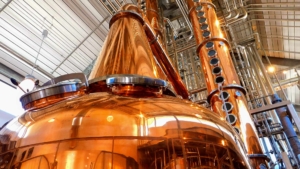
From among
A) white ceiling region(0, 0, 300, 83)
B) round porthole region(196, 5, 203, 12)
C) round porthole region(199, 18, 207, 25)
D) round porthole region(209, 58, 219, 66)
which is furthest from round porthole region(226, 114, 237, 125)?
white ceiling region(0, 0, 300, 83)

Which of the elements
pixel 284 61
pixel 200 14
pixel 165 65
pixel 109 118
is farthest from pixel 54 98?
pixel 284 61

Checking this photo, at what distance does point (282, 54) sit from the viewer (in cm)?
561

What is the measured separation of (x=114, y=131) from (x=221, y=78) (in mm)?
909

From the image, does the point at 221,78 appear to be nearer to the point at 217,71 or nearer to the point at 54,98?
the point at 217,71

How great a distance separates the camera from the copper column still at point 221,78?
999 mm

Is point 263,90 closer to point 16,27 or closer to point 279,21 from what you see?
point 279,21

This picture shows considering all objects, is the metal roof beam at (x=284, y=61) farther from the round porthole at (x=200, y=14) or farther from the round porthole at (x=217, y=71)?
the round porthole at (x=217, y=71)

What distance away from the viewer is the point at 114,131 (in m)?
0.46

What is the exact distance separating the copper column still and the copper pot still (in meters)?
0.47

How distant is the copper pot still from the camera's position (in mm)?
424

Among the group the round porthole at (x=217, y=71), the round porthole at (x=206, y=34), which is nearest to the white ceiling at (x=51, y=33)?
the round porthole at (x=206, y=34)

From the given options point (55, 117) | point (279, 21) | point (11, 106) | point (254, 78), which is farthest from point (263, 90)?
point (11, 106)

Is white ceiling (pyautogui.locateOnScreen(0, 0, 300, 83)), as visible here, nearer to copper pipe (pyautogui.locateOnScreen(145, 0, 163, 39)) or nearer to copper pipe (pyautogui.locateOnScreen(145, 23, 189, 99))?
copper pipe (pyautogui.locateOnScreen(145, 0, 163, 39))

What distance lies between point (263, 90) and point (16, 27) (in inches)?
155
